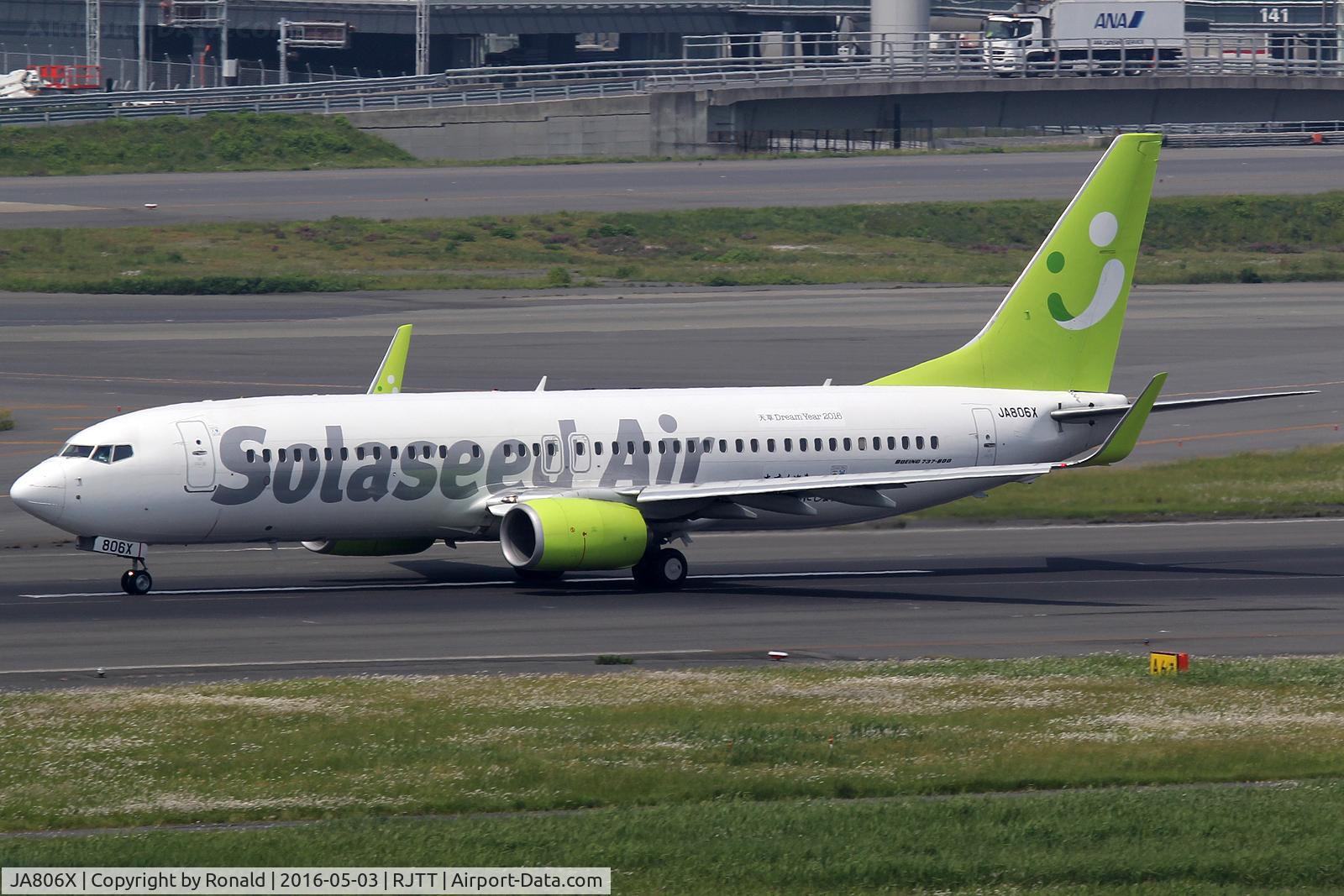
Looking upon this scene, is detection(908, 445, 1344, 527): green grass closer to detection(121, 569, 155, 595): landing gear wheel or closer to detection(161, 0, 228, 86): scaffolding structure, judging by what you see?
detection(121, 569, 155, 595): landing gear wheel

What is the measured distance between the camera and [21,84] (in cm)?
13225

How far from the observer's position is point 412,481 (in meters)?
36.0

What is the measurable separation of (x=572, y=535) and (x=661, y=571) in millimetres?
2558

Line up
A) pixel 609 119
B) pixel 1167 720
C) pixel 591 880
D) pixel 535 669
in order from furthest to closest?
pixel 609 119 < pixel 535 669 < pixel 1167 720 < pixel 591 880

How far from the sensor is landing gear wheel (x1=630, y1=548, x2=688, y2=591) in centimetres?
3688

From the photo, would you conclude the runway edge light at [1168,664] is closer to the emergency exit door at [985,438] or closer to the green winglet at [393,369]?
the emergency exit door at [985,438]

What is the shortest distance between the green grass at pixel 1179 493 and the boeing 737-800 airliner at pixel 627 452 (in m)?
4.67

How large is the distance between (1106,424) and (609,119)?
268ft

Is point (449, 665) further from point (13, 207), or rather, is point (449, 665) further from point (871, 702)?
point (13, 207)

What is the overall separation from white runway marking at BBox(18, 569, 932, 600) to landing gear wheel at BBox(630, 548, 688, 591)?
4.11 ft

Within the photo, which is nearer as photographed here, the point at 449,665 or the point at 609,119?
the point at 449,665

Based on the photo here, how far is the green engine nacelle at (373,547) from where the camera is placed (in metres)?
37.2

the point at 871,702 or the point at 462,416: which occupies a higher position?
the point at 462,416

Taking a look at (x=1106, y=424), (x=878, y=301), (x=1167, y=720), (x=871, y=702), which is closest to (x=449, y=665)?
(x=871, y=702)
